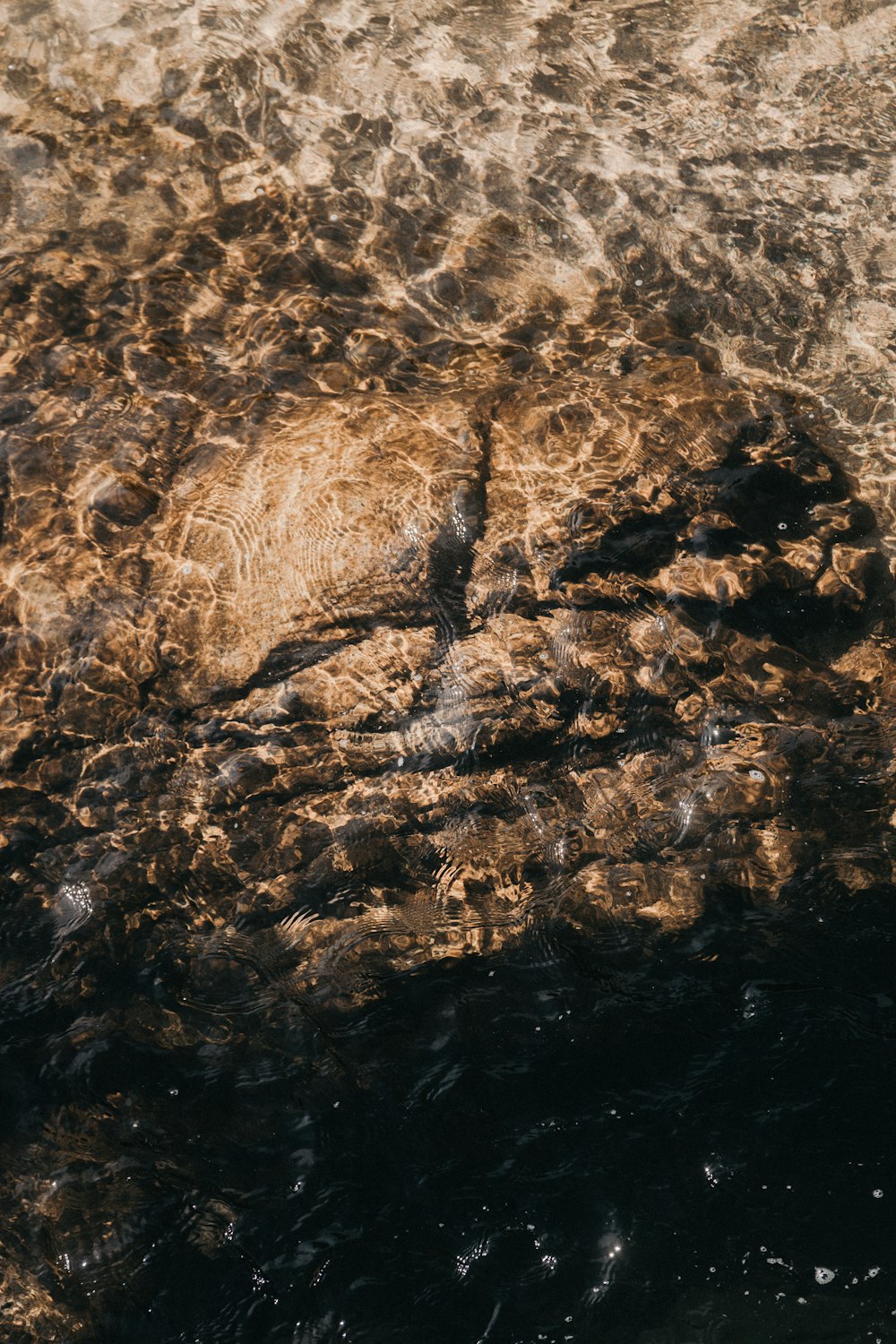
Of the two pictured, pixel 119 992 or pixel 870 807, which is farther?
pixel 870 807

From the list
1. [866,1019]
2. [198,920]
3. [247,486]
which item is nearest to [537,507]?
[247,486]

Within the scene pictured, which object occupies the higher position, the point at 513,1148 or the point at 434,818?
the point at 434,818

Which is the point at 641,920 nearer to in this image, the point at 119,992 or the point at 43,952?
the point at 119,992

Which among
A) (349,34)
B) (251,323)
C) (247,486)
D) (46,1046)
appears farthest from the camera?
(349,34)

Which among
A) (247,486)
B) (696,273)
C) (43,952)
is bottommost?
(43,952)

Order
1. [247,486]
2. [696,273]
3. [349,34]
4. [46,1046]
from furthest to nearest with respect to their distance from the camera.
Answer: [349,34], [696,273], [247,486], [46,1046]

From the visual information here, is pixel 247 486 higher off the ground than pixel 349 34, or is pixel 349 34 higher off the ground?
pixel 349 34
